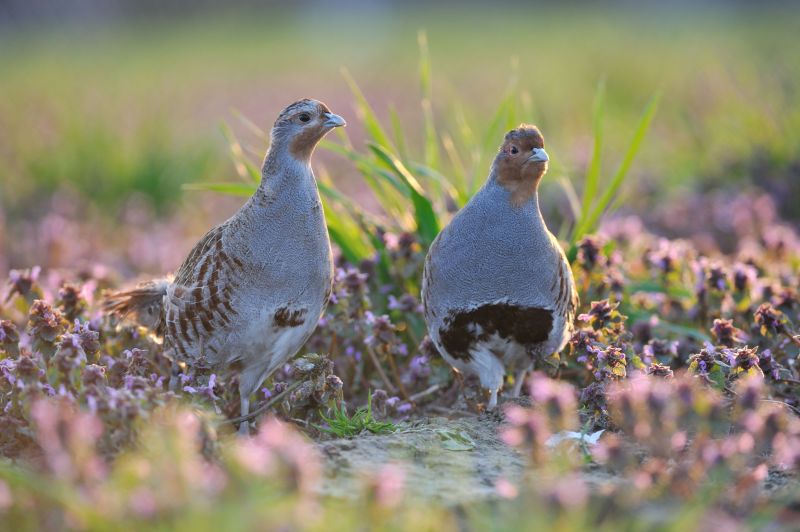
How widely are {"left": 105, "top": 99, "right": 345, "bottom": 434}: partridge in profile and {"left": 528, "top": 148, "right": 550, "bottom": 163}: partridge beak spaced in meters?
0.69

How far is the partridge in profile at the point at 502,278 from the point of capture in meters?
3.57

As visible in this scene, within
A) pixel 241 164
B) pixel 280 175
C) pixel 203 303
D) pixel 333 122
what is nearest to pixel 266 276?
pixel 203 303

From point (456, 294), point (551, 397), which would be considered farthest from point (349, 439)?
point (551, 397)

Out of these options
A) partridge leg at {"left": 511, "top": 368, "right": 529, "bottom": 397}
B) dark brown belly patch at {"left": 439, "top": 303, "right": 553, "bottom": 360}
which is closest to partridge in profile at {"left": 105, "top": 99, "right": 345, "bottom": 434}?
dark brown belly patch at {"left": 439, "top": 303, "right": 553, "bottom": 360}

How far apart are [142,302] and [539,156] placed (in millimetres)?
1701

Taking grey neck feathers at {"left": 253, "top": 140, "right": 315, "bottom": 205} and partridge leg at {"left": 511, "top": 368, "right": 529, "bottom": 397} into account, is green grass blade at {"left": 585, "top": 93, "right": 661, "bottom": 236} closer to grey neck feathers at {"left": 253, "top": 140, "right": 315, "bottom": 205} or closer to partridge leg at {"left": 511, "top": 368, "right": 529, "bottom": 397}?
partridge leg at {"left": 511, "top": 368, "right": 529, "bottom": 397}

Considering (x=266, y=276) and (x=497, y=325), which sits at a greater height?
(x=266, y=276)

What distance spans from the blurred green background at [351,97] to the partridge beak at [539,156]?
1.11 metres

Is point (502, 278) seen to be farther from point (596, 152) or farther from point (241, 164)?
point (241, 164)

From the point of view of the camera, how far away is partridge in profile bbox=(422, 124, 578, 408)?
3574 millimetres

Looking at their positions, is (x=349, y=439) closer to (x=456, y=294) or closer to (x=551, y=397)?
(x=456, y=294)

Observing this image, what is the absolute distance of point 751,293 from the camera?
174 inches

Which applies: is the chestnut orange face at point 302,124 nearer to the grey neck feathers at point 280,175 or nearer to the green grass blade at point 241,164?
the grey neck feathers at point 280,175

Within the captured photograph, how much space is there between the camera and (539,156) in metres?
3.58
